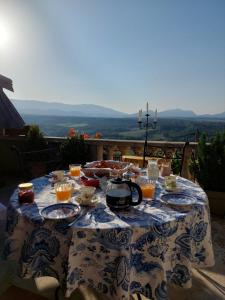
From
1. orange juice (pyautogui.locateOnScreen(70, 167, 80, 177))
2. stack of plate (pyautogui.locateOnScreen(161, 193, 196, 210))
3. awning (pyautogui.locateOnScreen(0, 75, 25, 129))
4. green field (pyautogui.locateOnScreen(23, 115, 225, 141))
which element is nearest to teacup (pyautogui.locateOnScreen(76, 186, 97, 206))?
stack of plate (pyautogui.locateOnScreen(161, 193, 196, 210))

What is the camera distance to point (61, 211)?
4.70 feet

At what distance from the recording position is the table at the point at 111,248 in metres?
1.21

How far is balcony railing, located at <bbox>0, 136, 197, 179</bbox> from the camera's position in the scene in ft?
12.7

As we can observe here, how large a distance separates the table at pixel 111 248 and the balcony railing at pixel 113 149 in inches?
74.1

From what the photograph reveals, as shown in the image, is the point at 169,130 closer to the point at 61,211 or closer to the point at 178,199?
the point at 178,199

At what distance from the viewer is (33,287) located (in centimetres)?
201

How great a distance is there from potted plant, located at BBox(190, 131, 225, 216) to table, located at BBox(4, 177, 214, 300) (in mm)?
2075

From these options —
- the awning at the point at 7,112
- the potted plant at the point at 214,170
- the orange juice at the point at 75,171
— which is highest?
the awning at the point at 7,112

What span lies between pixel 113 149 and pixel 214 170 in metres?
1.87

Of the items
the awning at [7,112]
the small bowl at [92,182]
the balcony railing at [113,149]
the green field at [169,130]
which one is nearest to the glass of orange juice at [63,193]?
the small bowl at [92,182]

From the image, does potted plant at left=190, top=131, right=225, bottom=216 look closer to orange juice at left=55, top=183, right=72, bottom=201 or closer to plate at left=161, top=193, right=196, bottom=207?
plate at left=161, top=193, right=196, bottom=207

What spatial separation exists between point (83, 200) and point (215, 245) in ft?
6.29

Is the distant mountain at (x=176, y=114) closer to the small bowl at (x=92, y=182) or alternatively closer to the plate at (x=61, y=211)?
the small bowl at (x=92, y=182)

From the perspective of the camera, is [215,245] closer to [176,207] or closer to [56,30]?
[176,207]
